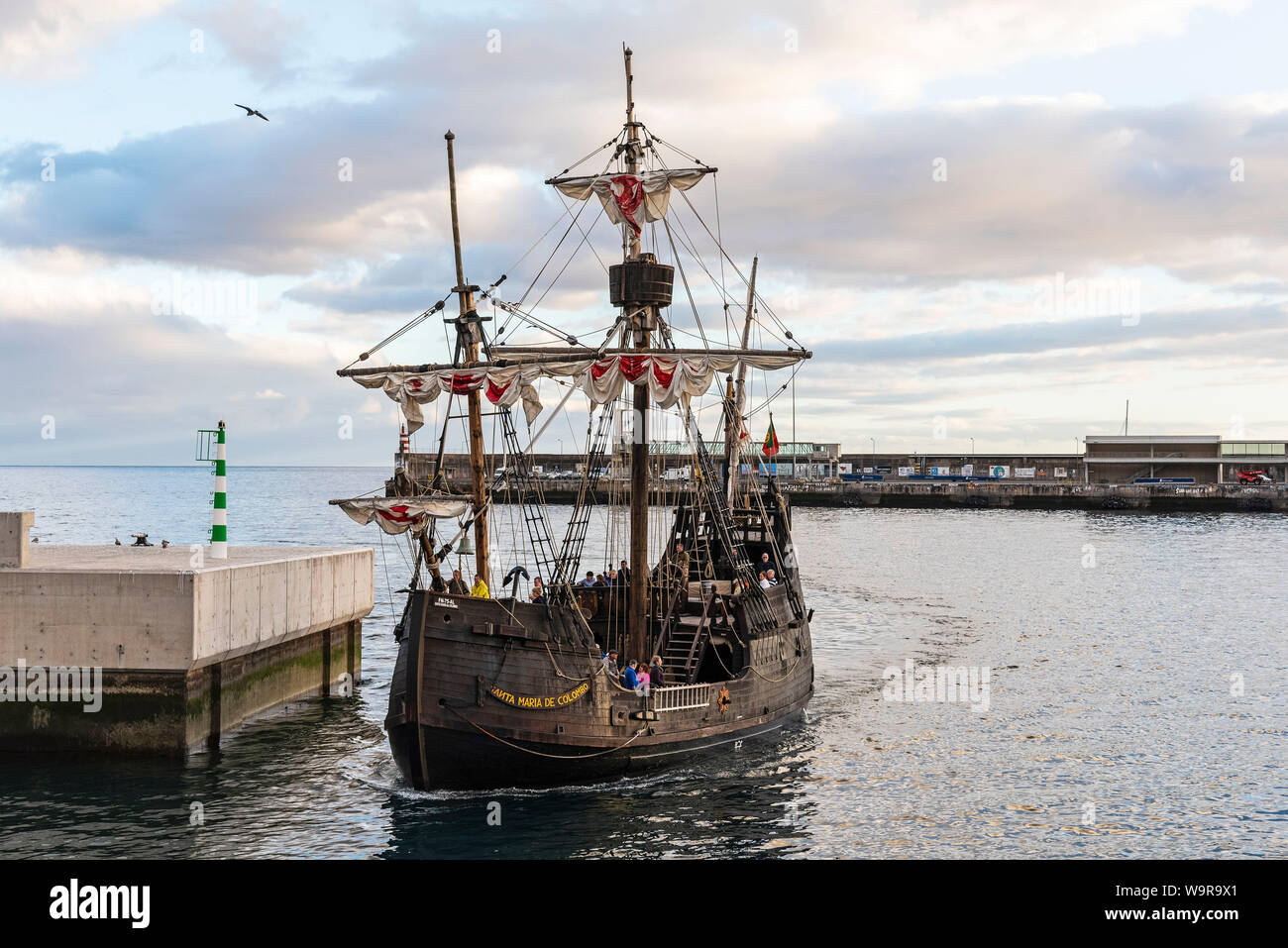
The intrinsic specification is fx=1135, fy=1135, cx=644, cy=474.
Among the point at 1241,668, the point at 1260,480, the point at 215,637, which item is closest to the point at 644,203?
the point at 215,637

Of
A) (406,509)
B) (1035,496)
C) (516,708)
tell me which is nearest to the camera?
(516,708)

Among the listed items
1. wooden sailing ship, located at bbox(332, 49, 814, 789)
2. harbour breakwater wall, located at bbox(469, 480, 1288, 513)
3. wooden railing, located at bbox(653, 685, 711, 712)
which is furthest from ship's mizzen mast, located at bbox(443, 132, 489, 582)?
harbour breakwater wall, located at bbox(469, 480, 1288, 513)

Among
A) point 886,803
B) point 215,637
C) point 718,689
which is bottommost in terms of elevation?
point 886,803

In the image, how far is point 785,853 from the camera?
22.5m

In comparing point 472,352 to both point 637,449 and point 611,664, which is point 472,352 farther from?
point 611,664

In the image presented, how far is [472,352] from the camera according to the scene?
30797 mm

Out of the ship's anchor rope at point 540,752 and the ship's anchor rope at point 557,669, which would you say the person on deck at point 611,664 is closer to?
the ship's anchor rope at point 557,669

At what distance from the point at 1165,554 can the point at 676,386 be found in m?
75.0

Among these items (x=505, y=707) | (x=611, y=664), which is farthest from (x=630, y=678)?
(x=505, y=707)

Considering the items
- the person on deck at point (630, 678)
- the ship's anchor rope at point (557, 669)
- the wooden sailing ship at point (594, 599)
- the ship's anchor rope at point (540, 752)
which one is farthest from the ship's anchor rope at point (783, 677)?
the ship's anchor rope at point (557, 669)

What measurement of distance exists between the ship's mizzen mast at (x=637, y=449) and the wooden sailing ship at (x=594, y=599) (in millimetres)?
59

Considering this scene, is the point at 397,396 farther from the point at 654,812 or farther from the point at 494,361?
the point at 654,812

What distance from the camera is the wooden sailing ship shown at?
81.8 ft

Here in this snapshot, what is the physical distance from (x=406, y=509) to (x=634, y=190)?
12803mm
